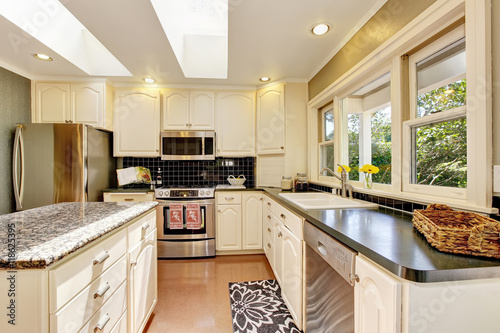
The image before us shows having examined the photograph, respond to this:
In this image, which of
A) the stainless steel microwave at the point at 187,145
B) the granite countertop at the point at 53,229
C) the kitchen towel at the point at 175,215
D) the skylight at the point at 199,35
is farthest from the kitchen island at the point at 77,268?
the skylight at the point at 199,35

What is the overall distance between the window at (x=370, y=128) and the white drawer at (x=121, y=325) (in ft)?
6.12

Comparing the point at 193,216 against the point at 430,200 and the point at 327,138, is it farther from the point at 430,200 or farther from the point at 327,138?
the point at 430,200

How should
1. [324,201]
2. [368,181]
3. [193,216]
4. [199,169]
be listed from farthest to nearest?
[199,169], [193,216], [324,201], [368,181]

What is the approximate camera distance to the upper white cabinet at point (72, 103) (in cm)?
268

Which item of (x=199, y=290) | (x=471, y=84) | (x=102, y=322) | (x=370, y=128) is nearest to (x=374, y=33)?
(x=370, y=128)

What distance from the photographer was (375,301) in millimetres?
690

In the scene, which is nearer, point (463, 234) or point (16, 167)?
point (463, 234)

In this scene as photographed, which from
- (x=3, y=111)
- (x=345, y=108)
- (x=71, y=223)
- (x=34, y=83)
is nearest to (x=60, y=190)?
(x=3, y=111)

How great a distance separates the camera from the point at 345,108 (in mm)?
2137

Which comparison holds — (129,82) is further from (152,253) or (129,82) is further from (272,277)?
(272,277)

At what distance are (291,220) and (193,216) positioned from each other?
1510 millimetres

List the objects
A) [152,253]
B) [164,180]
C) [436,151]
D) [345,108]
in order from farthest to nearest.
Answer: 1. [164,180]
2. [345,108]
3. [152,253]
4. [436,151]

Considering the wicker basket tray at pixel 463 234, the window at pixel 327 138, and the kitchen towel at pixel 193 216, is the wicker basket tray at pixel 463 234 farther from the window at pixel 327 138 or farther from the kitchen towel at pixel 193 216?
the kitchen towel at pixel 193 216

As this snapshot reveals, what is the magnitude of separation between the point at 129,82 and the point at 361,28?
2.80m
